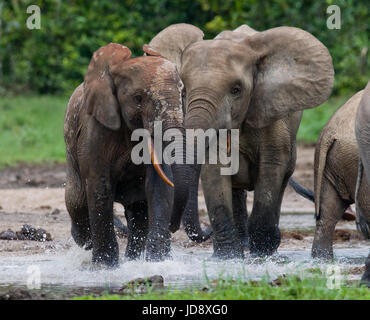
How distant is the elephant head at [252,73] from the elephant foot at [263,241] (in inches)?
30.8

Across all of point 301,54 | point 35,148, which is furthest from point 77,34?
point 301,54

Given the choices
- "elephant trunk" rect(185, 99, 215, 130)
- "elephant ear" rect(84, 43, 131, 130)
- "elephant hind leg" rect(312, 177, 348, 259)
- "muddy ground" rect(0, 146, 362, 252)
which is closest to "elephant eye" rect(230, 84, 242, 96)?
"elephant trunk" rect(185, 99, 215, 130)

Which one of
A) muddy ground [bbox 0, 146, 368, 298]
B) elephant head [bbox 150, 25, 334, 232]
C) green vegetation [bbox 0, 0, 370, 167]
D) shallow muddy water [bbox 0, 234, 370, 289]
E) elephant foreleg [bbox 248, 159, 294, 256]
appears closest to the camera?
shallow muddy water [bbox 0, 234, 370, 289]

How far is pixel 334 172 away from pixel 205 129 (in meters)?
1.12

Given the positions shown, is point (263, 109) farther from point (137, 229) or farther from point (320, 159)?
point (137, 229)

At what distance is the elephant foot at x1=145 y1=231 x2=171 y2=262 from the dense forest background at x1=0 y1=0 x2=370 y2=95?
935 cm

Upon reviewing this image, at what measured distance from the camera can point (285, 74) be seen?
7684 millimetres

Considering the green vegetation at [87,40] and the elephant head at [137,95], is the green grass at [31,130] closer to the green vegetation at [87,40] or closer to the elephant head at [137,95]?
the green vegetation at [87,40]

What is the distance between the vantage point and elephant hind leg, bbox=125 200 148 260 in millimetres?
7266

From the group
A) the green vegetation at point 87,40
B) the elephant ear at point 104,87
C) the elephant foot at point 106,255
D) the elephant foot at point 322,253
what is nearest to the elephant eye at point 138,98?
the elephant ear at point 104,87

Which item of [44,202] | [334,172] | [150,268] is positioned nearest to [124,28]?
[44,202]

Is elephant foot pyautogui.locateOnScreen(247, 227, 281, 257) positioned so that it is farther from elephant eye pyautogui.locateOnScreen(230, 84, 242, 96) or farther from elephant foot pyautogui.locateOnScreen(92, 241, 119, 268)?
elephant foot pyautogui.locateOnScreen(92, 241, 119, 268)

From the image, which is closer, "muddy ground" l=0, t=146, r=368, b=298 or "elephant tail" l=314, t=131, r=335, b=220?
"elephant tail" l=314, t=131, r=335, b=220
